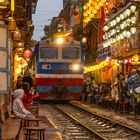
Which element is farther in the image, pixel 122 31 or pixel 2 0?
pixel 122 31

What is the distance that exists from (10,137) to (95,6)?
32.5 metres

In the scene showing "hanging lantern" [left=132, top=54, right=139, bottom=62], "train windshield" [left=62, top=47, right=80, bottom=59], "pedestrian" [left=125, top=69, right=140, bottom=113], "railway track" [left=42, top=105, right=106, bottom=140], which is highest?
"train windshield" [left=62, top=47, right=80, bottom=59]

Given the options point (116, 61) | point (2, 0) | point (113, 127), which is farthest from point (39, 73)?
point (2, 0)

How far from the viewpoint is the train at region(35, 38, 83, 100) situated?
3494 centimetres

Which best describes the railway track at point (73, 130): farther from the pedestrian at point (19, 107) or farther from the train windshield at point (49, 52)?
the train windshield at point (49, 52)

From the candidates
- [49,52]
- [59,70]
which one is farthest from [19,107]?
[49,52]

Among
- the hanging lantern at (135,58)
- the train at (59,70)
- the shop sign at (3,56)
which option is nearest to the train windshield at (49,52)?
the train at (59,70)

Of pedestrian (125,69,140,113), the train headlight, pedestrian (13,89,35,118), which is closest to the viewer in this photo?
pedestrian (13,89,35,118)

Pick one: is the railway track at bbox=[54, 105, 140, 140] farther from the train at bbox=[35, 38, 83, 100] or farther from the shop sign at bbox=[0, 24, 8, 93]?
the train at bbox=[35, 38, 83, 100]

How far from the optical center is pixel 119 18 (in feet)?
106

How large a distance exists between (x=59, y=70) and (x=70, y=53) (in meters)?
1.41

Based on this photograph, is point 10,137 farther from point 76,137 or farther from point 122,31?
point 122,31

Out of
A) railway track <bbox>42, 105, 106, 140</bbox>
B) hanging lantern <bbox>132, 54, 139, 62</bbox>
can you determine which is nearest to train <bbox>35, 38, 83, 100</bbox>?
hanging lantern <bbox>132, 54, 139, 62</bbox>

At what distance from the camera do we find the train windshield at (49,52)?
117 feet
